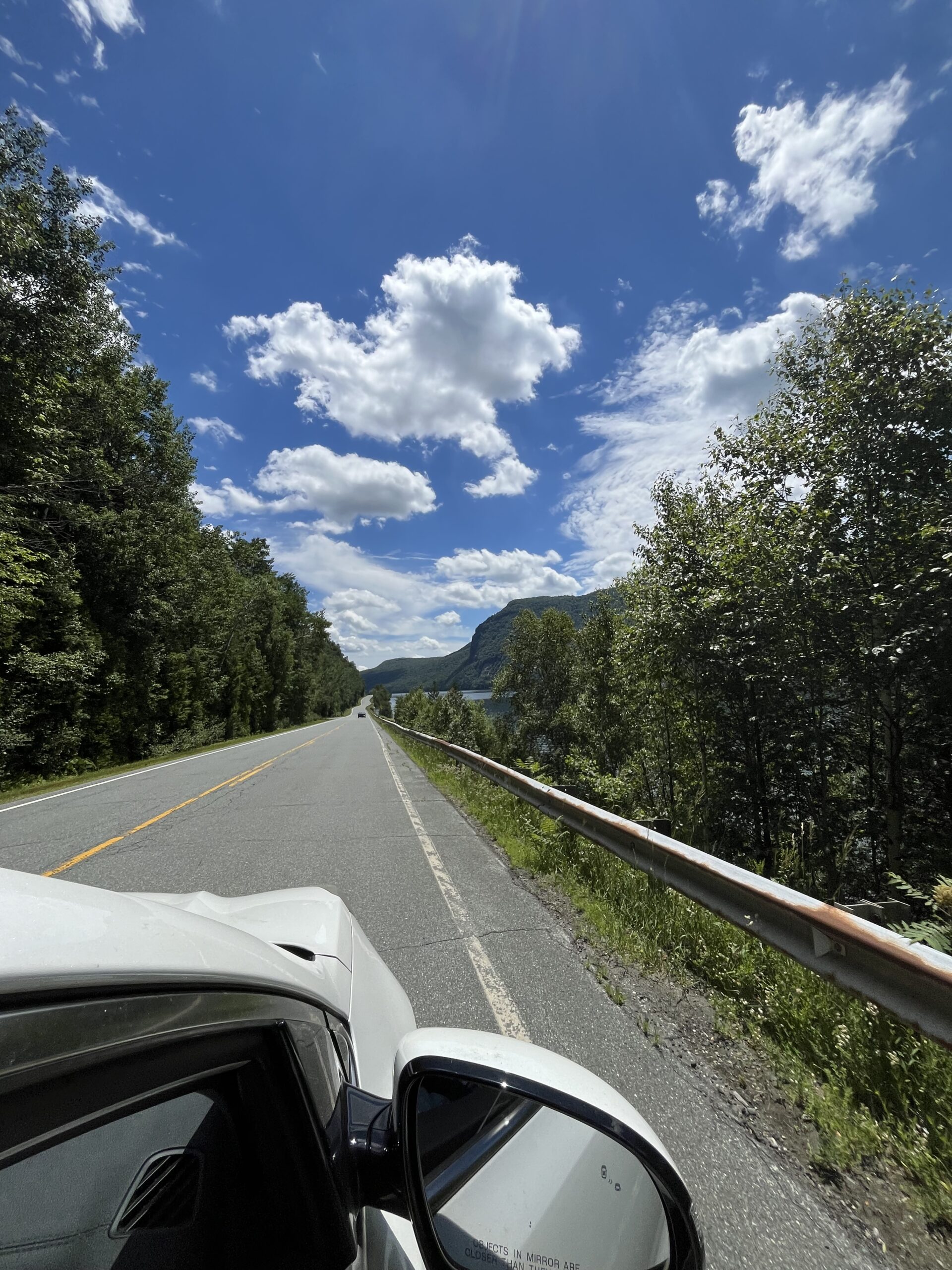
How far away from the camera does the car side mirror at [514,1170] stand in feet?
3.37

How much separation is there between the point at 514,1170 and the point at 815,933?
2.11m

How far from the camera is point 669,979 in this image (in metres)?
3.62

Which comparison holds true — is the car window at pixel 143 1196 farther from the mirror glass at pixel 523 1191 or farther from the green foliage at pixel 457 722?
the green foliage at pixel 457 722

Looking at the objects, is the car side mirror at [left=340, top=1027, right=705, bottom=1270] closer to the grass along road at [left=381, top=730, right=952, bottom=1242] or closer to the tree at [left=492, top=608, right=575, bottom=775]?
the grass along road at [left=381, top=730, right=952, bottom=1242]

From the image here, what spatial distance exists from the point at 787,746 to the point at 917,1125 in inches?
289

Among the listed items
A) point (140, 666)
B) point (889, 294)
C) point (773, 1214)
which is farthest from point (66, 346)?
point (773, 1214)

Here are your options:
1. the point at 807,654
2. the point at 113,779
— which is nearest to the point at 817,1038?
the point at 807,654

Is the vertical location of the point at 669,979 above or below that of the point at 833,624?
below

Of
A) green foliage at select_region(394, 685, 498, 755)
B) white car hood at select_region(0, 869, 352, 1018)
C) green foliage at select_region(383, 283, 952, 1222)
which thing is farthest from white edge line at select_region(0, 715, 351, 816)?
white car hood at select_region(0, 869, 352, 1018)

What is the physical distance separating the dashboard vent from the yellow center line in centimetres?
47

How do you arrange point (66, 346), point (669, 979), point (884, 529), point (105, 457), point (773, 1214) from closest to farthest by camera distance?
point (773, 1214) < point (669, 979) < point (884, 529) < point (66, 346) < point (105, 457)

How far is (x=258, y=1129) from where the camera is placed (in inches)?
37.9

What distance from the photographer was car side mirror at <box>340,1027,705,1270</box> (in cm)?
103

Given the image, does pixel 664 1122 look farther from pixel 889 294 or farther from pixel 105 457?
pixel 105 457
